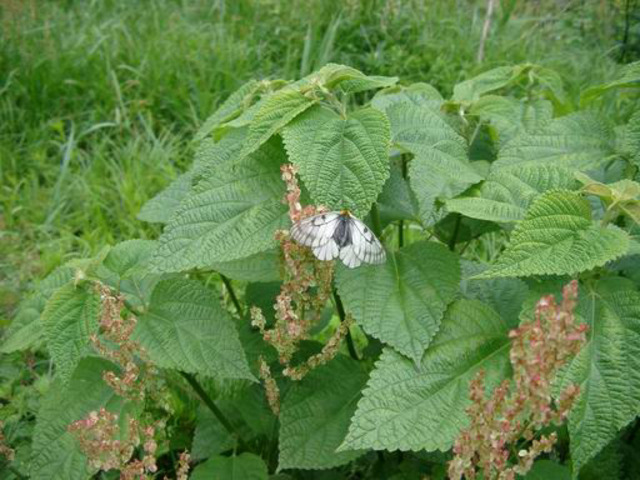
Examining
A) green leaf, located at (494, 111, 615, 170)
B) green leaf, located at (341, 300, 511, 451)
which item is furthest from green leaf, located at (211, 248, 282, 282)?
green leaf, located at (494, 111, 615, 170)

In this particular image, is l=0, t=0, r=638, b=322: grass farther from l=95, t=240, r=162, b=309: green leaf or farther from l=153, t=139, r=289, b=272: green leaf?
l=153, t=139, r=289, b=272: green leaf

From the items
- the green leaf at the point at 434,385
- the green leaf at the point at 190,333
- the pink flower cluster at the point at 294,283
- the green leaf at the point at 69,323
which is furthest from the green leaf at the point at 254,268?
the green leaf at the point at 434,385

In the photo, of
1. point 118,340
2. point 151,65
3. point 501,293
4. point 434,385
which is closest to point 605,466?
point 501,293

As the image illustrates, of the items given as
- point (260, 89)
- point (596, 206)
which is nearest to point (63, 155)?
point (260, 89)

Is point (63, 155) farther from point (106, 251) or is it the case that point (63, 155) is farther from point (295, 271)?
point (295, 271)

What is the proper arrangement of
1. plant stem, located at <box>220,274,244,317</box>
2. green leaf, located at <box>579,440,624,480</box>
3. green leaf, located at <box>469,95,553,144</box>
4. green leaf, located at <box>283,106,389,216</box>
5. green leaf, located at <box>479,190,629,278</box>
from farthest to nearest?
1. plant stem, located at <box>220,274,244,317</box>
2. green leaf, located at <box>469,95,553,144</box>
3. green leaf, located at <box>579,440,624,480</box>
4. green leaf, located at <box>283,106,389,216</box>
5. green leaf, located at <box>479,190,629,278</box>

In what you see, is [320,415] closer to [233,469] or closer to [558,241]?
[233,469]
